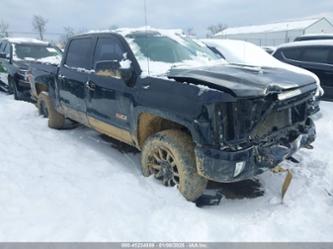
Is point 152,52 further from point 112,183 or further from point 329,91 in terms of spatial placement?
point 329,91

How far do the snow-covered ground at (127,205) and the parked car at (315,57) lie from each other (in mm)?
3283

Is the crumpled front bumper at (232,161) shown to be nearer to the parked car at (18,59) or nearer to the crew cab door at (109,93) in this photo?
the crew cab door at (109,93)

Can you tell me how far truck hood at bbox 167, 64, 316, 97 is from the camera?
2984 mm

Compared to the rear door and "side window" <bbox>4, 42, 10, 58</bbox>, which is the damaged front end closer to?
the rear door

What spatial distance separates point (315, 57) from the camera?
314 inches

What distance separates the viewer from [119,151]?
5.13 m

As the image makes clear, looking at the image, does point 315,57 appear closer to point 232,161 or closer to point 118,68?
point 118,68

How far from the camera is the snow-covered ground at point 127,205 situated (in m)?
2.95

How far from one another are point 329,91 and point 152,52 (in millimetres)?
5197

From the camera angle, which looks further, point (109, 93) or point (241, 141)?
point (109, 93)

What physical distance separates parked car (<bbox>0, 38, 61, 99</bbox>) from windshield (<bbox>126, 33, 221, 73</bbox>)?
554 cm

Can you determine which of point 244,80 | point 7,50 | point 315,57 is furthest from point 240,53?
point 7,50

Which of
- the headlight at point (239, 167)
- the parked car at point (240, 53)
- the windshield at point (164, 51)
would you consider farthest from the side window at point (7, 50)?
the headlight at point (239, 167)

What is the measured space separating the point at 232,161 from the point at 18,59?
8.29m
